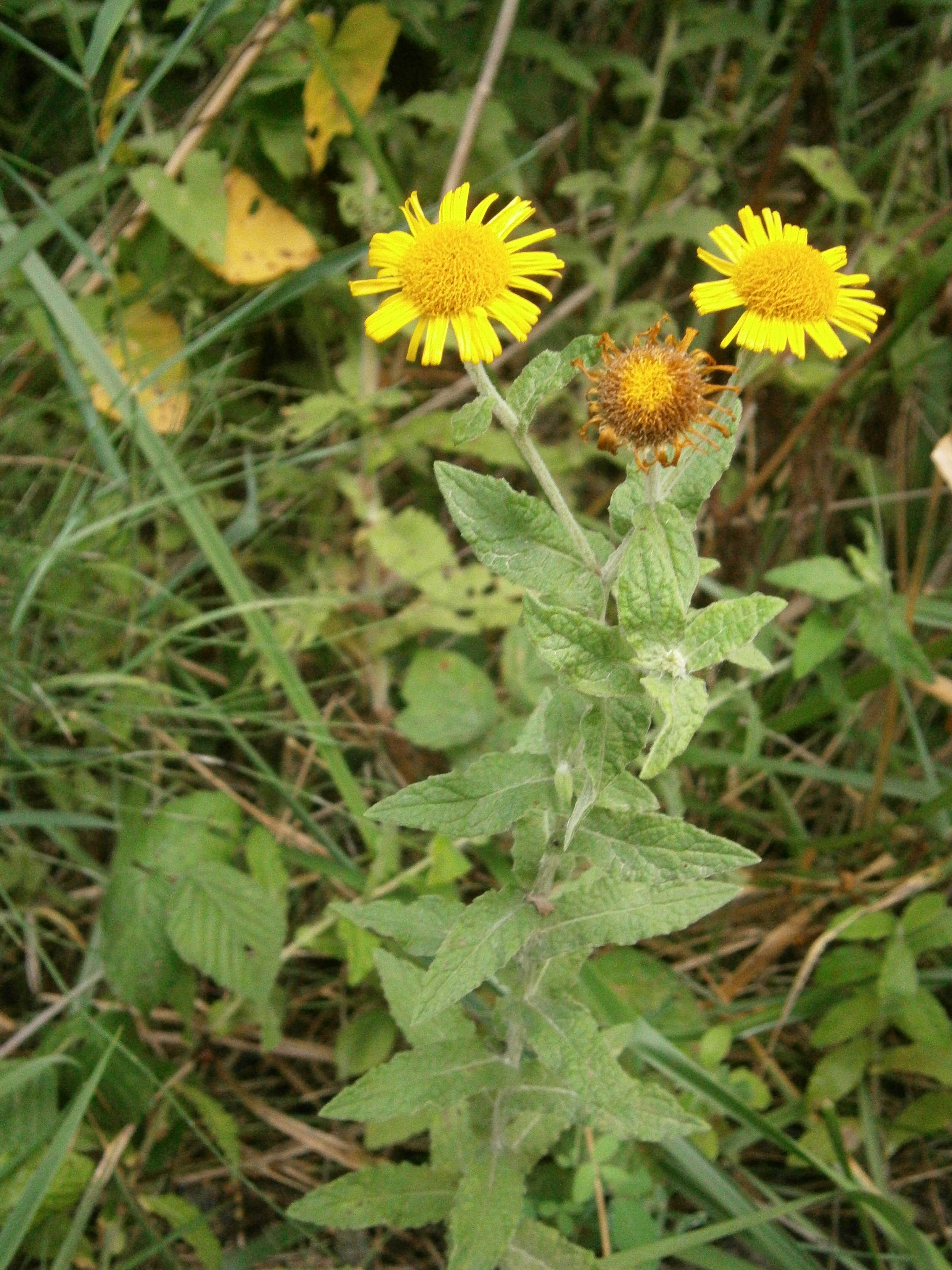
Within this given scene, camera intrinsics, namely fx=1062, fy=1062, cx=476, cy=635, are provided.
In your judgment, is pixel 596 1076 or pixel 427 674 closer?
pixel 596 1076

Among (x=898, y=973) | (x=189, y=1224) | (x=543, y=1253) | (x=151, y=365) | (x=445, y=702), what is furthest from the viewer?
(x=151, y=365)

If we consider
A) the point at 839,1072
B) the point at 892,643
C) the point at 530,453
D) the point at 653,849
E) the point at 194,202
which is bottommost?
the point at 839,1072

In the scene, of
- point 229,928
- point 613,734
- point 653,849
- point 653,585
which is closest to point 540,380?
point 653,585

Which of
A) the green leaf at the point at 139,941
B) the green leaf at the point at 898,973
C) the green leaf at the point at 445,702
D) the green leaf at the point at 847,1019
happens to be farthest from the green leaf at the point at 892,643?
the green leaf at the point at 139,941

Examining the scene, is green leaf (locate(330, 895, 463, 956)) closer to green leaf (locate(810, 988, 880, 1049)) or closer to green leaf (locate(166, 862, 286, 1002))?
green leaf (locate(166, 862, 286, 1002))

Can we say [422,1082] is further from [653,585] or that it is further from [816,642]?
[816,642]

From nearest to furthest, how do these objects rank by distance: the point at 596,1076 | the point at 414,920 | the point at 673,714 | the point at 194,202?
the point at 673,714 < the point at 596,1076 < the point at 414,920 < the point at 194,202

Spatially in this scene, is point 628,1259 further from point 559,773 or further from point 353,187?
point 353,187

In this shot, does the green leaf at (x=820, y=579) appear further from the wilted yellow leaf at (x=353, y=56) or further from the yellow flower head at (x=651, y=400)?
the wilted yellow leaf at (x=353, y=56)
